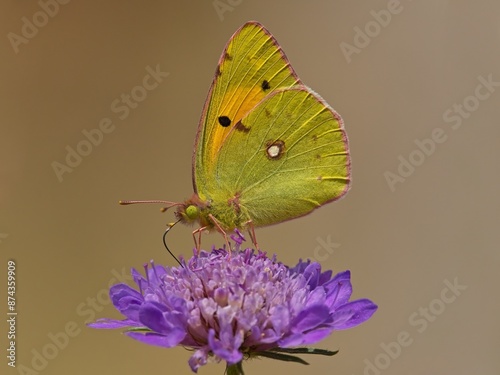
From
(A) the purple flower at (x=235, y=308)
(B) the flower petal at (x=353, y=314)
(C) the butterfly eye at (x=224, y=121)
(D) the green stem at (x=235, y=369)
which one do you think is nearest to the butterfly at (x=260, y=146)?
(C) the butterfly eye at (x=224, y=121)

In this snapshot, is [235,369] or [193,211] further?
[193,211]

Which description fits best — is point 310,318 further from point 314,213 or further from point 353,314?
point 314,213

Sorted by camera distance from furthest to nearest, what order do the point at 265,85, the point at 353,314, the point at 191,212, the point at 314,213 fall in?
the point at 314,213 → the point at 265,85 → the point at 191,212 → the point at 353,314

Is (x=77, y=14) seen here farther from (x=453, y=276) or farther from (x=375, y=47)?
(x=453, y=276)

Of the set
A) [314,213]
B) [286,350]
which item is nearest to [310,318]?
[286,350]

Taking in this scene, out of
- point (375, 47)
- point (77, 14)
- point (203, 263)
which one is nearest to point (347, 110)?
point (375, 47)

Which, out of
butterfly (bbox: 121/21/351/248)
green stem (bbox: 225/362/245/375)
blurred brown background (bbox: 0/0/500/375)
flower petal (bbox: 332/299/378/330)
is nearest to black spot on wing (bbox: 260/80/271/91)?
butterfly (bbox: 121/21/351/248)
